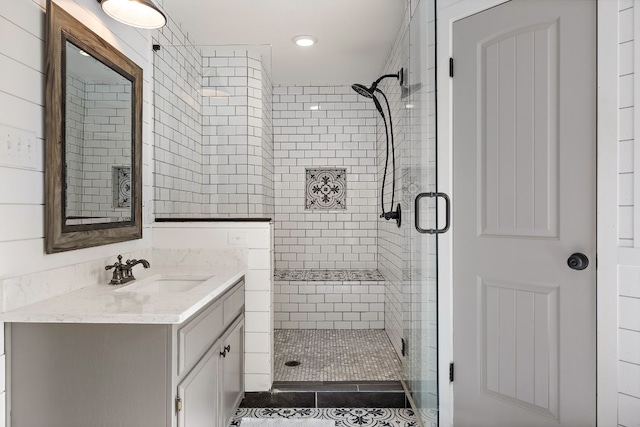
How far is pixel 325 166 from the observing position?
4.43 metres

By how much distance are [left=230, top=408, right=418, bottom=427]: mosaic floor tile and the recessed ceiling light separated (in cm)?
267

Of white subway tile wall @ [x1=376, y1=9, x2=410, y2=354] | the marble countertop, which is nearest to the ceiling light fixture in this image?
the marble countertop

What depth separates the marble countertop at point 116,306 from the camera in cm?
128

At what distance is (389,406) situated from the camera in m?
2.35

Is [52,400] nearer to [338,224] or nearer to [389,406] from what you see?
[389,406]

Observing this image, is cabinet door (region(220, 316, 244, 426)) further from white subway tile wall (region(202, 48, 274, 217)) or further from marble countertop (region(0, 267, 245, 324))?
white subway tile wall (region(202, 48, 274, 217))

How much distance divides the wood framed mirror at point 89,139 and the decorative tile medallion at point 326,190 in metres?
2.42

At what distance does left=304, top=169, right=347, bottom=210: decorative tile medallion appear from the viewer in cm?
444

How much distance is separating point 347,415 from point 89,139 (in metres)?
1.96

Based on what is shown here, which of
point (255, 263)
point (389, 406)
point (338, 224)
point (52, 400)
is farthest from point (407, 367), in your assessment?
point (338, 224)

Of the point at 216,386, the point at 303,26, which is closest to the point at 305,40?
the point at 303,26

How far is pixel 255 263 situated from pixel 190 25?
1.84 meters
